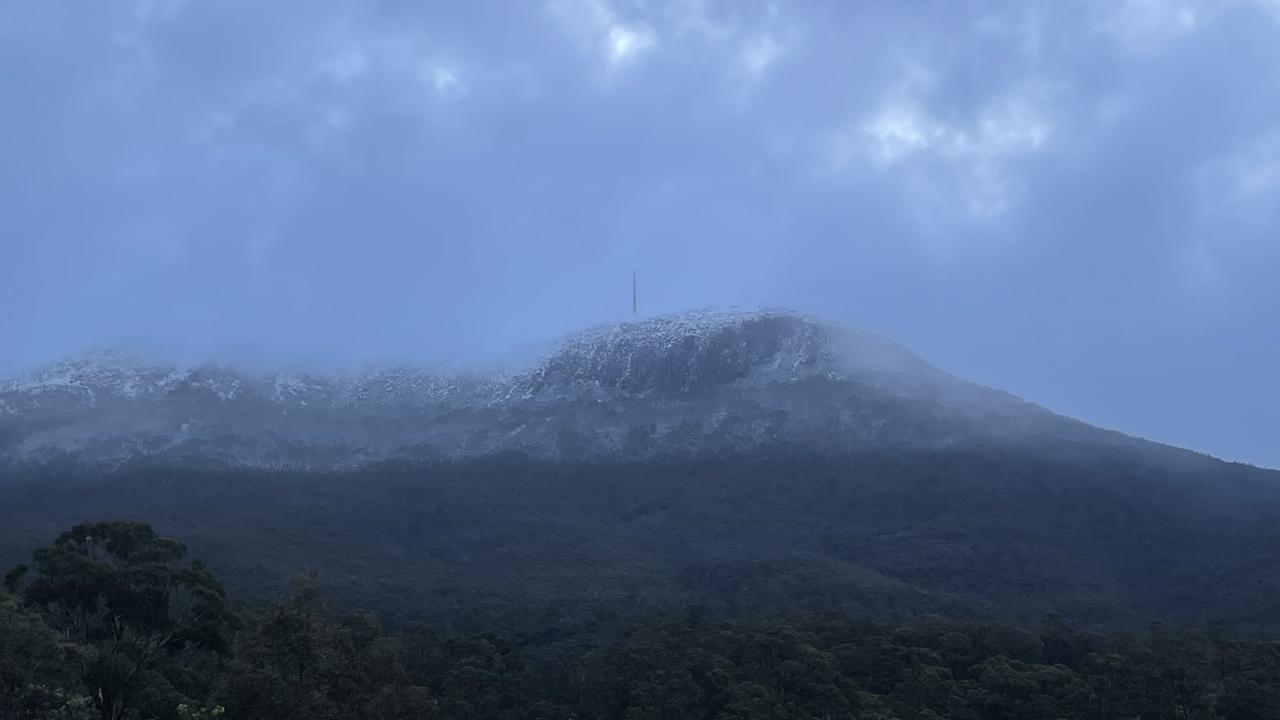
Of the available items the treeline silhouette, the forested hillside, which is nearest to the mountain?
the forested hillside

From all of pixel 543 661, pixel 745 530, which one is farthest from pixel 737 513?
pixel 543 661

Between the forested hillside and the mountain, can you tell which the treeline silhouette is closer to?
the forested hillside

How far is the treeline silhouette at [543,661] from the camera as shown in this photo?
3747cm

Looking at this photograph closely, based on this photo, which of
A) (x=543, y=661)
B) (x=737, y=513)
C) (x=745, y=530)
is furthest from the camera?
(x=737, y=513)

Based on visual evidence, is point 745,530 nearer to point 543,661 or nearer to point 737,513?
point 737,513

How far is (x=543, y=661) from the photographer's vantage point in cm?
8831

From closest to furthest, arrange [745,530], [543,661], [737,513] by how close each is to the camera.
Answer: [543,661] < [745,530] < [737,513]

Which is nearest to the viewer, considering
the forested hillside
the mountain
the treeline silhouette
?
the treeline silhouette

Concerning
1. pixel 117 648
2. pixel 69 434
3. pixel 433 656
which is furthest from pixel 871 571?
pixel 69 434

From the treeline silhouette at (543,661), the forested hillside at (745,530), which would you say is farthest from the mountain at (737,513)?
the treeline silhouette at (543,661)

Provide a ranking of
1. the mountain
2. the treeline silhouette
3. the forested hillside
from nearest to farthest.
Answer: the treeline silhouette → the forested hillside → the mountain

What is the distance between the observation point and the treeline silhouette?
3747cm

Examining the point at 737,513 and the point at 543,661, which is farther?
the point at 737,513

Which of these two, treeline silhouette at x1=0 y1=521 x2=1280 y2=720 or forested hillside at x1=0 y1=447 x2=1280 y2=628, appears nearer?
treeline silhouette at x1=0 y1=521 x2=1280 y2=720
